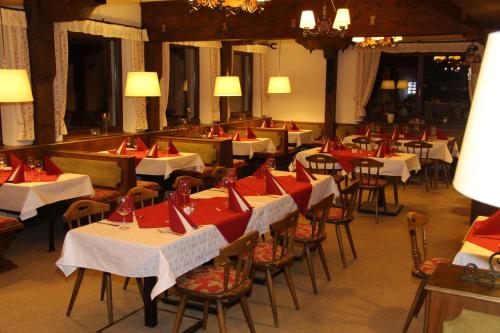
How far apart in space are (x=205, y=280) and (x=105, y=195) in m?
2.77

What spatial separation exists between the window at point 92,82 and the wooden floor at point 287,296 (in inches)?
94.6

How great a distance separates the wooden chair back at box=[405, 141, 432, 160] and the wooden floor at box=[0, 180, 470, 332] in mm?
2766

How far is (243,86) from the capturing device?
37.2 ft

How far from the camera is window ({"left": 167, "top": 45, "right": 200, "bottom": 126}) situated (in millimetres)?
9289

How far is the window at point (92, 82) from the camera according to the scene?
7.37 m

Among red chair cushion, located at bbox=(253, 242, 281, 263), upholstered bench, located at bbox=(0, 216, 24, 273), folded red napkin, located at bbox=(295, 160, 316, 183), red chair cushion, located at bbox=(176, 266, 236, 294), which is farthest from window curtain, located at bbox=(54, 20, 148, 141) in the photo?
red chair cushion, located at bbox=(176, 266, 236, 294)

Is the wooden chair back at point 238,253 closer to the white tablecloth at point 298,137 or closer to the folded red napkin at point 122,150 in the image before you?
the folded red napkin at point 122,150

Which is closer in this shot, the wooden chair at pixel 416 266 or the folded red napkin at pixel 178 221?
the folded red napkin at pixel 178 221

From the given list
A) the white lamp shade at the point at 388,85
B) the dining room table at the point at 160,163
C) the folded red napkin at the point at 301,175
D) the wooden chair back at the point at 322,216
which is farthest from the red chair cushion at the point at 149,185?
the white lamp shade at the point at 388,85

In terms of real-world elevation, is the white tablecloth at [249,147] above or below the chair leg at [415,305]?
above

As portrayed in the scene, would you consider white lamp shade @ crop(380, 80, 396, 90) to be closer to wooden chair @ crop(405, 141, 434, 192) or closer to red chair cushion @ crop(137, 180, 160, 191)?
wooden chair @ crop(405, 141, 434, 192)

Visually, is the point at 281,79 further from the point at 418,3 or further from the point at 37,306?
the point at 37,306

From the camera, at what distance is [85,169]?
6.03 m

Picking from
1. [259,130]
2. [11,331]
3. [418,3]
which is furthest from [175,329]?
[259,130]
